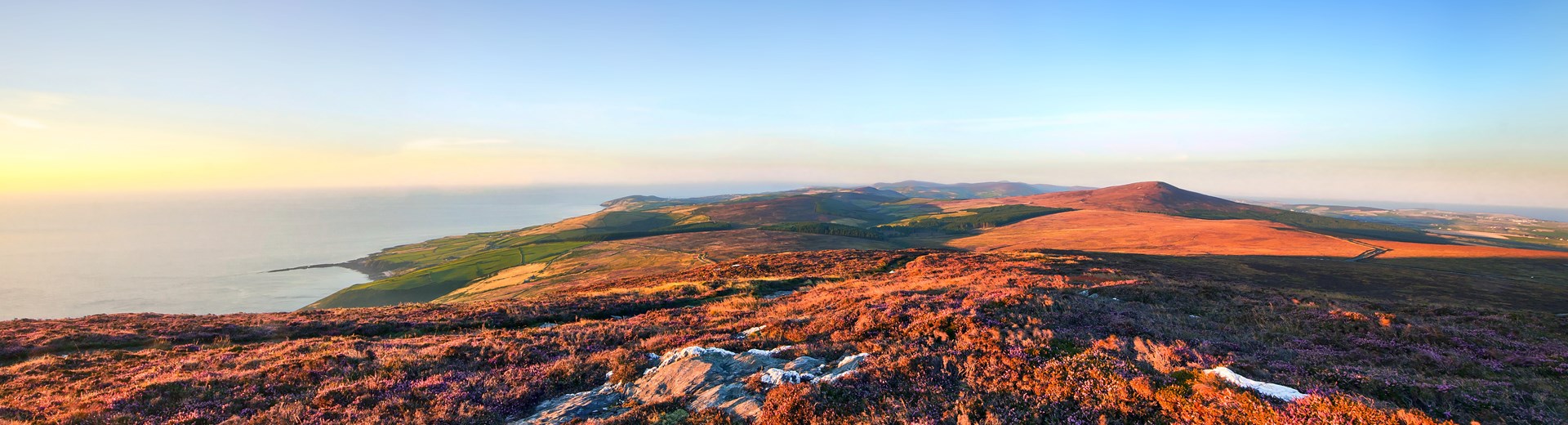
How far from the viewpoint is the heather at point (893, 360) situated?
8891 mm

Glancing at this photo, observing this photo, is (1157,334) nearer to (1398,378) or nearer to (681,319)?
(1398,378)

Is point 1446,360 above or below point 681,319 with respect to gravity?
above

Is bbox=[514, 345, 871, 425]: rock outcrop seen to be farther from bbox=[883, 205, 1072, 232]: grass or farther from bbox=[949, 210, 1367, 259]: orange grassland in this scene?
bbox=[883, 205, 1072, 232]: grass

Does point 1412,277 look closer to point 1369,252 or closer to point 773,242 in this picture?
point 1369,252

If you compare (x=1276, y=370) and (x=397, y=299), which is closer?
(x=1276, y=370)

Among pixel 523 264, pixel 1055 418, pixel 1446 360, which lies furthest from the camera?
pixel 523 264

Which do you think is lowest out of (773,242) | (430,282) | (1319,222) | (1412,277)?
(430,282)

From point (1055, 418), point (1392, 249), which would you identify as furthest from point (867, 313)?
point (1392, 249)

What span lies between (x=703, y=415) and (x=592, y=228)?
16710 centimetres

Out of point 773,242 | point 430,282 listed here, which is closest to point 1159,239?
point 773,242

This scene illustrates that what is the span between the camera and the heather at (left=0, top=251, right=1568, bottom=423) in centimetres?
889

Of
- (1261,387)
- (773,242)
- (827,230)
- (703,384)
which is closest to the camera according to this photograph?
(1261,387)

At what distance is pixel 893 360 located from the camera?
473 inches

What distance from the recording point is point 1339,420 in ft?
24.1
